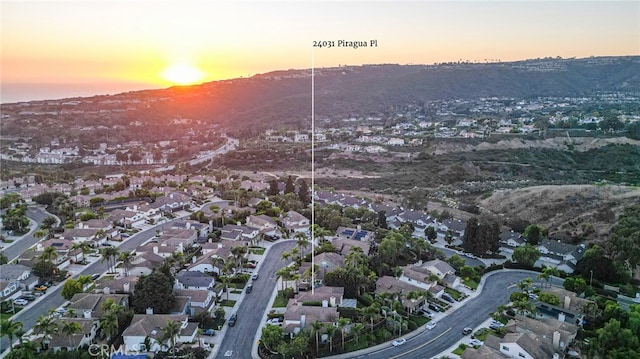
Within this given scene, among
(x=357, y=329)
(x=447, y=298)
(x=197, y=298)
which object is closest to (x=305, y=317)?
(x=357, y=329)

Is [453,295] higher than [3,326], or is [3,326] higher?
[3,326]

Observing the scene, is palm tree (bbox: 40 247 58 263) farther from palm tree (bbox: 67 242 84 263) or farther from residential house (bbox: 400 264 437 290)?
residential house (bbox: 400 264 437 290)

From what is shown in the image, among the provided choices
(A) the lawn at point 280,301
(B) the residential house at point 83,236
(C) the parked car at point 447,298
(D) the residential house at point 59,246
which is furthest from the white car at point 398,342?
(B) the residential house at point 83,236

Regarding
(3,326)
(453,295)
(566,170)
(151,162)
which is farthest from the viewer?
(151,162)

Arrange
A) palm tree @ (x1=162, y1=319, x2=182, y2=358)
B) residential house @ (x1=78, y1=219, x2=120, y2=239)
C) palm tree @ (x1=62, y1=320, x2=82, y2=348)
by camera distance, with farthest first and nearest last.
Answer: residential house @ (x1=78, y1=219, x2=120, y2=239) → palm tree @ (x1=62, y1=320, x2=82, y2=348) → palm tree @ (x1=162, y1=319, x2=182, y2=358)

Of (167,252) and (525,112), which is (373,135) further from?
(167,252)

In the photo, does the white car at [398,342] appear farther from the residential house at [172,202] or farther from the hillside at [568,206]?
the residential house at [172,202]

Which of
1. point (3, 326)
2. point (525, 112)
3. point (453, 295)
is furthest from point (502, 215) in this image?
point (525, 112)

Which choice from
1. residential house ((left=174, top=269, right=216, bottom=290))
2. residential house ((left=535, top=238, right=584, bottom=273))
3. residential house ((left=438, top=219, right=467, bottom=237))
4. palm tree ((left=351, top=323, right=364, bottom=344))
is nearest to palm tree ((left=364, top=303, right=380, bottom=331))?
palm tree ((left=351, top=323, right=364, bottom=344))
